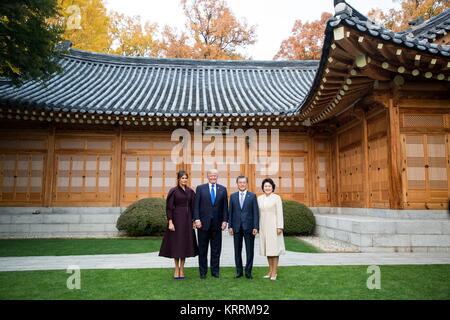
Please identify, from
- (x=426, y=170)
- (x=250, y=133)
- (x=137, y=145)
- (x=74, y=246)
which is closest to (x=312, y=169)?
(x=250, y=133)

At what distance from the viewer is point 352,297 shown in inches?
175

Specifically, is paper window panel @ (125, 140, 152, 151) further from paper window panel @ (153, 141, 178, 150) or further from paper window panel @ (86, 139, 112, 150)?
paper window panel @ (86, 139, 112, 150)

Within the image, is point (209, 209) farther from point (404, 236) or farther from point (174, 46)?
point (174, 46)

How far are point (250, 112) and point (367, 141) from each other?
3595mm

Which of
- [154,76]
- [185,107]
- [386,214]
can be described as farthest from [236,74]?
[386,214]

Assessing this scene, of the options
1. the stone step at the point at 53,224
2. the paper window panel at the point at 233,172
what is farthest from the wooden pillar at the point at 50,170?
the paper window panel at the point at 233,172

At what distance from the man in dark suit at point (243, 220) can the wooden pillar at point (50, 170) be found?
27.9 ft

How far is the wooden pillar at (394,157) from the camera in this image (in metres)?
A: 8.33

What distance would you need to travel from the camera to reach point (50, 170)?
39.3 ft

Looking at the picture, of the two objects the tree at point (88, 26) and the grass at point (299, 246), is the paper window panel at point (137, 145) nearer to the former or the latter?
the grass at point (299, 246)

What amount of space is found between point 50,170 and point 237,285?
366 inches

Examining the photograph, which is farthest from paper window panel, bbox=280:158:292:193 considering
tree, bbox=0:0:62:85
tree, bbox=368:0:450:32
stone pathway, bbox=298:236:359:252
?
tree, bbox=368:0:450:32

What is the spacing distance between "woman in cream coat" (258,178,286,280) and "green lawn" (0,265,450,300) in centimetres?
32

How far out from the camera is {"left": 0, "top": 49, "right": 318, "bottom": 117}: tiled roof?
11391 millimetres
